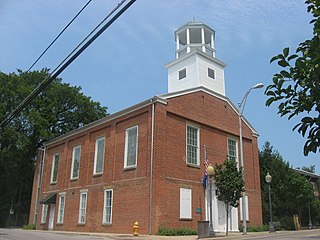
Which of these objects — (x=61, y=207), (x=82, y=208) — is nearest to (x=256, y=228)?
(x=82, y=208)

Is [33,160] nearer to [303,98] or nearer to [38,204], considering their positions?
[38,204]

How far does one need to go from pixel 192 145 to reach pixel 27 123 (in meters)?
26.1

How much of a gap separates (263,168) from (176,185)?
63.1 feet

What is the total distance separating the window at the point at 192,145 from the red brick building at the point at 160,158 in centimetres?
7

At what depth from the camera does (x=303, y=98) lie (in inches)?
140

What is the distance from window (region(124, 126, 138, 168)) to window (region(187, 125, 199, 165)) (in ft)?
12.4

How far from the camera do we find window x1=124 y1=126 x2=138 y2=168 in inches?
1030

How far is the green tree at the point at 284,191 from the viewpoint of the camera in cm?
3425

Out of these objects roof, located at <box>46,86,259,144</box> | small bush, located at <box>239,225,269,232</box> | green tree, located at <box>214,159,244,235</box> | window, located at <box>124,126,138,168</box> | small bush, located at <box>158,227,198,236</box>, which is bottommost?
small bush, located at <box>158,227,198,236</box>

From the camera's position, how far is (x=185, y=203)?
24766 millimetres

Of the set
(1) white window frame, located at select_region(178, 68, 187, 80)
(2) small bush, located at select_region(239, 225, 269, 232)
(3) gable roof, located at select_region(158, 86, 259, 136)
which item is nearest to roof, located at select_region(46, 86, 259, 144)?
(3) gable roof, located at select_region(158, 86, 259, 136)

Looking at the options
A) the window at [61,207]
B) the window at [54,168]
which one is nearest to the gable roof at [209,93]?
the window at [61,207]

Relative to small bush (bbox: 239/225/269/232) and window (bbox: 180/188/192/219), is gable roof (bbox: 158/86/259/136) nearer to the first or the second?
window (bbox: 180/188/192/219)

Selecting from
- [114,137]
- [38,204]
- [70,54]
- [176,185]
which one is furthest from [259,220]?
[70,54]
